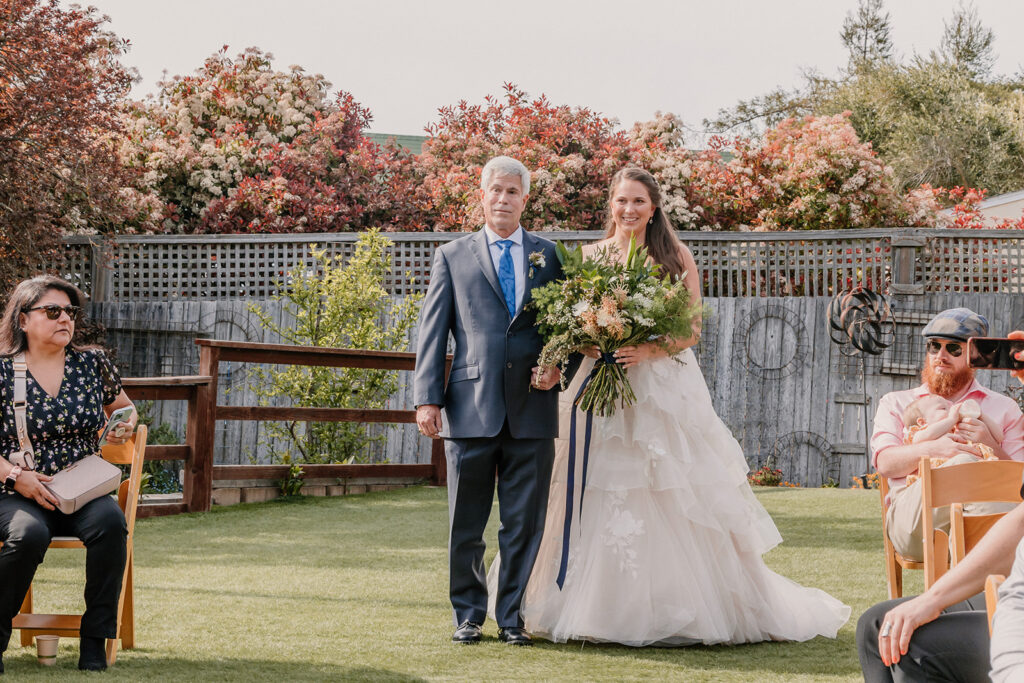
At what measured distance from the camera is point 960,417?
3.81 metres

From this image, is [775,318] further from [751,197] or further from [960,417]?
[960,417]

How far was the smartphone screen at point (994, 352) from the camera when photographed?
2.10 metres

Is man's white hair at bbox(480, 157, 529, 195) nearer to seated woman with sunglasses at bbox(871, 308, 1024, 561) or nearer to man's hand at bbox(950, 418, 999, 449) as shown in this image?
seated woman with sunglasses at bbox(871, 308, 1024, 561)

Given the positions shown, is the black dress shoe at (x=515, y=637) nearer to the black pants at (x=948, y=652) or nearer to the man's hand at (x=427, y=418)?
the man's hand at (x=427, y=418)

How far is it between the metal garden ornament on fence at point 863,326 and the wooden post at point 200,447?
7.10 m

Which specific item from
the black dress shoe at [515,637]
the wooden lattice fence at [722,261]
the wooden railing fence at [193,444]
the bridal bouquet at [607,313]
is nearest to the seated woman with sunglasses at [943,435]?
the bridal bouquet at [607,313]

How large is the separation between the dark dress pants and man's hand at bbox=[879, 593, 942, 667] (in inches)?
80.3

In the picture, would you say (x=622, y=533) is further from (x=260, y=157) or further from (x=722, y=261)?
(x=260, y=157)

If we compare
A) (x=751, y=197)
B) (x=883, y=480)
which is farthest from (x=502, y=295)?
(x=751, y=197)

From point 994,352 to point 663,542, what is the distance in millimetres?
2182

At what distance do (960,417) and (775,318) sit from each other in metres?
8.98

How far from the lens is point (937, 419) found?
3877 mm

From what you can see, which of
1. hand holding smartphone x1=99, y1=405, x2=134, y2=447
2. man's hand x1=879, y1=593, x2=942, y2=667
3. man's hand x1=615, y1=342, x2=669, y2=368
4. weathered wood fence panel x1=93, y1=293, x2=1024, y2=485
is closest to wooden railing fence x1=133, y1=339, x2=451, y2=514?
weathered wood fence panel x1=93, y1=293, x2=1024, y2=485

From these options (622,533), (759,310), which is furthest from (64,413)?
(759,310)
